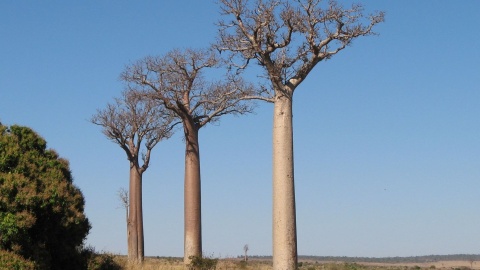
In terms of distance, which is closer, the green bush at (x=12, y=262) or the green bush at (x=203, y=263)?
the green bush at (x=12, y=262)

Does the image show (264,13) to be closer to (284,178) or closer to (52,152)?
(284,178)

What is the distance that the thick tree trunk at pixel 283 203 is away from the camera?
10984mm

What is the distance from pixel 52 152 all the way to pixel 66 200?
59.5 inches

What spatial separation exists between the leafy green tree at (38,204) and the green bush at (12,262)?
0.18m

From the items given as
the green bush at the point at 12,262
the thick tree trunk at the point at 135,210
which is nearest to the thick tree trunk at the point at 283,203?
the green bush at the point at 12,262

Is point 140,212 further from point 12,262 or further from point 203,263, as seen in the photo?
point 12,262

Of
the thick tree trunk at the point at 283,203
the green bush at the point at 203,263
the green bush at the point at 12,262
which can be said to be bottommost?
the green bush at the point at 203,263

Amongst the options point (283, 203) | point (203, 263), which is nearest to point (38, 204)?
point (283, 203)

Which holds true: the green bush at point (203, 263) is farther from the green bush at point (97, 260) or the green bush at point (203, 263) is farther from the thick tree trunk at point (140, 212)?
the thick tree trunk at point (140, 212)

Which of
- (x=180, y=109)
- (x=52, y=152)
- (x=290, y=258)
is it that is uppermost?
(x=180, y=109)

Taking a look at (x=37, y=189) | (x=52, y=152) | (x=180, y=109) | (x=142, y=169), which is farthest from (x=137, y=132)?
(x=37, y=189)

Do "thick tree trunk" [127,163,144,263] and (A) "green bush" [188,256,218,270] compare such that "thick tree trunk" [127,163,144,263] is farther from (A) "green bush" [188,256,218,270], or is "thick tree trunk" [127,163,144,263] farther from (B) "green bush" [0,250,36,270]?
(B) "green bush" [0,250,36,270]

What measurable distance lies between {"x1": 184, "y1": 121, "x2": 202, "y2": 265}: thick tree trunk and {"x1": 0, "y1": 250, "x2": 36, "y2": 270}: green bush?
713 centimetres

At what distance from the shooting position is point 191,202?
1758cm
